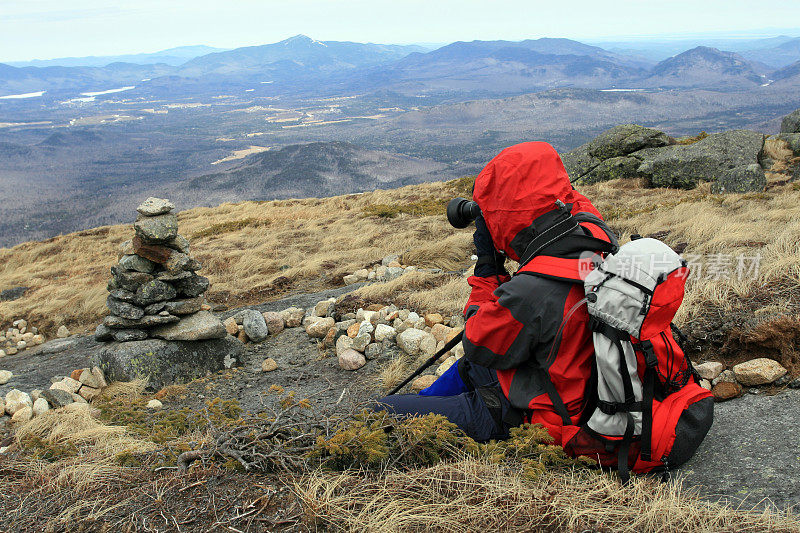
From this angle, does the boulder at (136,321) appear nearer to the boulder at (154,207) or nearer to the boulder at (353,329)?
the boulder at (154,207)

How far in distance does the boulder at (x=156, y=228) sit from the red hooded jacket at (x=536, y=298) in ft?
16.2

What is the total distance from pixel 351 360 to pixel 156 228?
3042 millimetres

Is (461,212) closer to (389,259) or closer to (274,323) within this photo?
(274,323)

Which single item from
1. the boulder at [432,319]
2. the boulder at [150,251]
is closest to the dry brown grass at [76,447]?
the boulder at [150,251]

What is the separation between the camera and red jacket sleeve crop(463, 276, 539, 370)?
2.28 meters

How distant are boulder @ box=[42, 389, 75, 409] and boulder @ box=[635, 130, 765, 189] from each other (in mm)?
13900

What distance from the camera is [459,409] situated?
272 cm

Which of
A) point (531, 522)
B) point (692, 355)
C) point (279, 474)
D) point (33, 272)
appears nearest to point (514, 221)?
point (531, 522)

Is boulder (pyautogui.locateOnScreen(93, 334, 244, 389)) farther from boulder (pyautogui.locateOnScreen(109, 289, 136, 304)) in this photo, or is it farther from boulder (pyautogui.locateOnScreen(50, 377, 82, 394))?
boulder (pyautogui.locateOnScreen(109, 289, 136, 304))

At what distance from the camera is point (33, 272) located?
14508mm

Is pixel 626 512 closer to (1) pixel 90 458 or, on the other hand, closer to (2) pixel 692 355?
(2) pixel 692 355

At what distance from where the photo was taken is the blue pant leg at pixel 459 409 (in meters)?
2.62

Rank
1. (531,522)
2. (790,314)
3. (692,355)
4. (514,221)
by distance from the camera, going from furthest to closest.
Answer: (692,355), (790,314), (514,221), (531,522)

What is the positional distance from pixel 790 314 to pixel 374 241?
8805 millimetres
